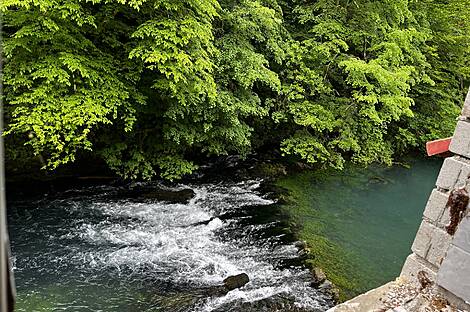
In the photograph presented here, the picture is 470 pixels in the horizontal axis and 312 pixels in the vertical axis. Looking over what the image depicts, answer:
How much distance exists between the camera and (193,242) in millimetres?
6695

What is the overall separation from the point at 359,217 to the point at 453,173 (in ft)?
21.4

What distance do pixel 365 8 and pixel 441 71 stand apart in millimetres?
4769

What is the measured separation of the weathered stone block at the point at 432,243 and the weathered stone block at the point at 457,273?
93 mm

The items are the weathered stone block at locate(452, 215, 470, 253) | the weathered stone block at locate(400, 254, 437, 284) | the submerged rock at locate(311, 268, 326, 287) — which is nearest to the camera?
the weathered stone block at locate(452, 215, 470, 253)

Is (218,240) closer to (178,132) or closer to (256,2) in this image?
(178,132)

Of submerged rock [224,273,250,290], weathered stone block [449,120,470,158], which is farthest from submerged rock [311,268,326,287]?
weathered stone block [449,120,470,158]

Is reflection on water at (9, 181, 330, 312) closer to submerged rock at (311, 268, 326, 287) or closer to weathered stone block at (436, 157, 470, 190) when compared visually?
submerged rock at (311, 268, 326, 287)

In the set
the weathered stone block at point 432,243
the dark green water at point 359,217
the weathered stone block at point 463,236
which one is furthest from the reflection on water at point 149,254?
the weathered stone block at point 463,236

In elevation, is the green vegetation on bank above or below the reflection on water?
above

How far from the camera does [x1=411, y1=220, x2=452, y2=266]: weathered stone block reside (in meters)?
2.21

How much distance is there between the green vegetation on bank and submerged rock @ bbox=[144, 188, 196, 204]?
0.49 m

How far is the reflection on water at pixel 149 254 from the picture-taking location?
5.29 meters

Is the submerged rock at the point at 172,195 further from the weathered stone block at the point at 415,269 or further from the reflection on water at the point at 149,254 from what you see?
the weathered stone block at the point at 415,269

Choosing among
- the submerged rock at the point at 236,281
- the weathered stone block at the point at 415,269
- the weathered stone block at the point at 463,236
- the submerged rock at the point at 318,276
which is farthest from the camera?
the submerged rock at the point at 318,276
